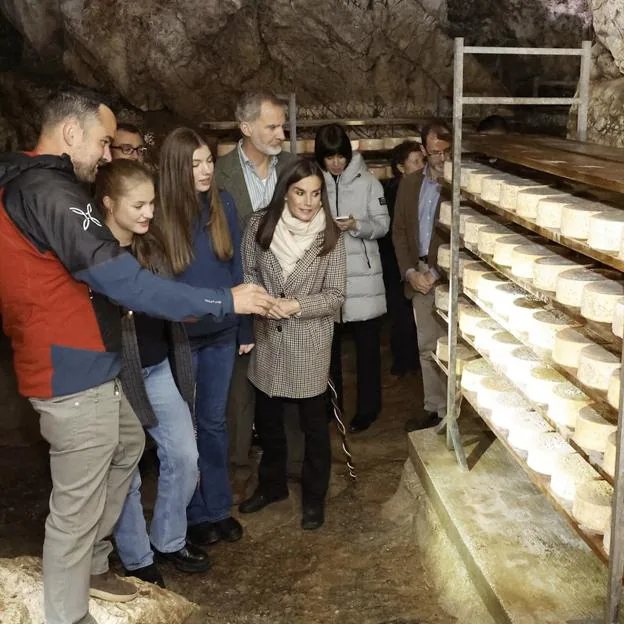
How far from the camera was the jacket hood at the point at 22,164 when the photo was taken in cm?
258

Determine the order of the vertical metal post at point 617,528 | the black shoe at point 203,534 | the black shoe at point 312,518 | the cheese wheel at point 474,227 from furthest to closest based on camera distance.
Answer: the black shoe at point 312,518
the black shoe at point 203,534
the cheese wheel at point 474,227
the vertical metal post at point 617,528

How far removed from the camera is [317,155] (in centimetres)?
491

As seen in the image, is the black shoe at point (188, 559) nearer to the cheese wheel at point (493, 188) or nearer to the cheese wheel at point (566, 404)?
the cheese wheel at point (566, 404)

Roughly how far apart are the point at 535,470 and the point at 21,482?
308 centimetres

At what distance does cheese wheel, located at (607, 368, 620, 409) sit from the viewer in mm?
2318

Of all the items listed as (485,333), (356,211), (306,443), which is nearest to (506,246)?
(485,333)

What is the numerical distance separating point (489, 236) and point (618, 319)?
1.13m

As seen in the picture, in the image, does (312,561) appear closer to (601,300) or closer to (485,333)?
(485,333)

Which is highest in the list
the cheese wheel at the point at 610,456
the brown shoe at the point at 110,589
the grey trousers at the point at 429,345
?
the cheese wheel at the point at 610,456

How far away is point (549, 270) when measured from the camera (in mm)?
2768

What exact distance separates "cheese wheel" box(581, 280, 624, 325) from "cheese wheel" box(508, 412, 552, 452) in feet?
2.72

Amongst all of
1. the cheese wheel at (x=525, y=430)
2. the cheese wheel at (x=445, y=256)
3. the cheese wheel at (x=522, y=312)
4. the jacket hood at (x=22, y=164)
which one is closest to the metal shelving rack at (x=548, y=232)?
A: the cheese wheel at (x=445, y=256)

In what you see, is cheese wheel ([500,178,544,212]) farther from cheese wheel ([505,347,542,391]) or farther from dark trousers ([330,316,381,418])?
dark trousers ([330,316,381,418])

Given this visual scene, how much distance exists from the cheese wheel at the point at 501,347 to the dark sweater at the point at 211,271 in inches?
45.2
